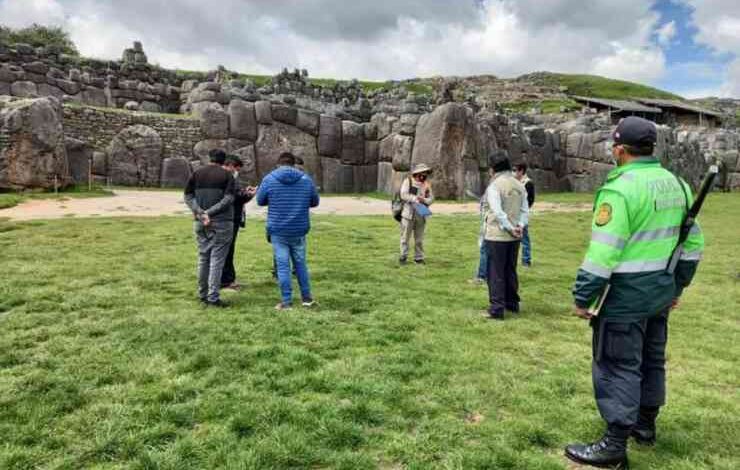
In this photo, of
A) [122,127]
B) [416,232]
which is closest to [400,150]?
[122,127]

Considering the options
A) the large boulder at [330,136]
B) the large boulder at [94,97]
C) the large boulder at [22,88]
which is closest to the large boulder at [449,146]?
the large boulder at [330,136]

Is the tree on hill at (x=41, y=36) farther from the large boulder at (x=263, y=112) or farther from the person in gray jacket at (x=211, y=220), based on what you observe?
the person in gray jacket at (x=211, y=220)

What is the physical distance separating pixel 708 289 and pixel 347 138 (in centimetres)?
2019

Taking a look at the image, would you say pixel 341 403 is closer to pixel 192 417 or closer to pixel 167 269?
pixel 192 417

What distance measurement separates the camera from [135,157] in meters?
25.3

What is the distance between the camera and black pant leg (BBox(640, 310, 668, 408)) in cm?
439

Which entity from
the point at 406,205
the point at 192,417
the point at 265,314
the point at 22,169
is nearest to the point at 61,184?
the point at 22,169

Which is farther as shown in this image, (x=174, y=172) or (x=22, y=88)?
(x=22, y=88)

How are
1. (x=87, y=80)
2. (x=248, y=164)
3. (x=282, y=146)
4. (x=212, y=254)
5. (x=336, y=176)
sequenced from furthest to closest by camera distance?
(x=87, y=80)
(x=336, y=176)
(x=282, y=146)
(x=248, y=164)
(x=212, y=254)

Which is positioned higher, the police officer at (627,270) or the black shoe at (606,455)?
the police officer at (627,270)

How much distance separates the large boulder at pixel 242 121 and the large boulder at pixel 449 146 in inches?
320

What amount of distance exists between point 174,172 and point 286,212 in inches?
758

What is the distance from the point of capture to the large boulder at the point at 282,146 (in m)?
26.8

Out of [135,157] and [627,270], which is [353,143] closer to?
[135,157]
